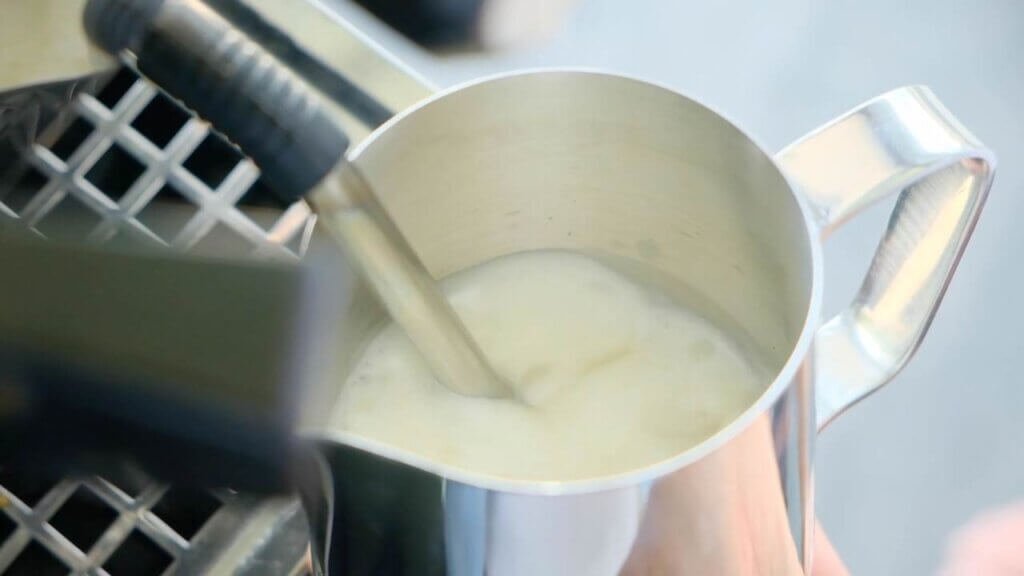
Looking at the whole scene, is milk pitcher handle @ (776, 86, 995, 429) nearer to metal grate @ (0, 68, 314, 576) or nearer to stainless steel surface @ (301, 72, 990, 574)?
stainless steel surface @ (301, 72, 990, 574)

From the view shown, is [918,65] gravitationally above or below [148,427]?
above

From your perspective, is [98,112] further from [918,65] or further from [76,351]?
[918,65]

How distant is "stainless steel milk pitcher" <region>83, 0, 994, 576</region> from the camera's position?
0.15 m

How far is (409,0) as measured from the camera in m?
0.39

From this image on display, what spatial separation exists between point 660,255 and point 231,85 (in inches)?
4.8

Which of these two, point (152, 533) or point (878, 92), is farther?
point (878, 92)

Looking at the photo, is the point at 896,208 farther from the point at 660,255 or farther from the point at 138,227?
the point at 138,227

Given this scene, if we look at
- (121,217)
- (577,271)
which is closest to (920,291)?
(577,271)

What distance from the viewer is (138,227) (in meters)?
0.27

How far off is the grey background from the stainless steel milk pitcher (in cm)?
5

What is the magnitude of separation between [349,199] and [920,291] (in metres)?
0.12

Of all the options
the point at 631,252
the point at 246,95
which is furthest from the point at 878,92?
the point at 246,95

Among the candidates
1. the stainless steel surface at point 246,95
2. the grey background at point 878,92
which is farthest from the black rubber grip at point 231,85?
the grey background at point 878,92

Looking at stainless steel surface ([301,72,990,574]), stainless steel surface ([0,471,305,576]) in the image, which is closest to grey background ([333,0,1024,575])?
stainless steel surface ([301,72,990,574])
